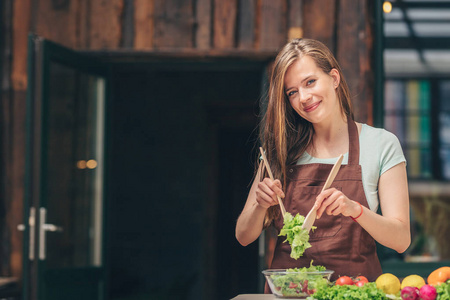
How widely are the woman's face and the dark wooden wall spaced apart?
6.90 ft

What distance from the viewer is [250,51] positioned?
4.51 m

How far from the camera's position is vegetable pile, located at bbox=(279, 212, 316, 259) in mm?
2133

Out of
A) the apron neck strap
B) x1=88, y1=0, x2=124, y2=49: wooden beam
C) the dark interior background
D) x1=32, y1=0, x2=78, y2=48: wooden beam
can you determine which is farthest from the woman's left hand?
the dark interior background

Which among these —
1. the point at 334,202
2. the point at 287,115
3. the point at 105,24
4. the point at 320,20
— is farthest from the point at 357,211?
the point at 105,24

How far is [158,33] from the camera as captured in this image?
4582mm

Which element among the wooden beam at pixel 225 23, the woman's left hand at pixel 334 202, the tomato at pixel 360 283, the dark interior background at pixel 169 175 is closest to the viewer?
the tomato at pixel 360 283

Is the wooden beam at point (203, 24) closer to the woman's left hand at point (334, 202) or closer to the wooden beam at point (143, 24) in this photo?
the wooden beam at point (143, 24)

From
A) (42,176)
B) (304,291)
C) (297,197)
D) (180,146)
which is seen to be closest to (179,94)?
(180,146)

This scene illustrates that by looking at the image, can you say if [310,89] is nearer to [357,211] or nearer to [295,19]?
[357,211]

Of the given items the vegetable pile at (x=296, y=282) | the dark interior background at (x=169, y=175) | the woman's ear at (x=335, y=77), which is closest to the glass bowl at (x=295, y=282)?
the vegetable pile at (x=296, y=282)

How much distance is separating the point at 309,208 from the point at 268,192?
24 centimetres

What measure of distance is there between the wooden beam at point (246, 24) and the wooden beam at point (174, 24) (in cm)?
33

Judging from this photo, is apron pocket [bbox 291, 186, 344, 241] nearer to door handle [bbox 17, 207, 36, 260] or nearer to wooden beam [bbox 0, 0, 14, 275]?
door handle [bbox 17, 207, 36, 260]

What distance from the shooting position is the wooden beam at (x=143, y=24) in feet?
15.0
